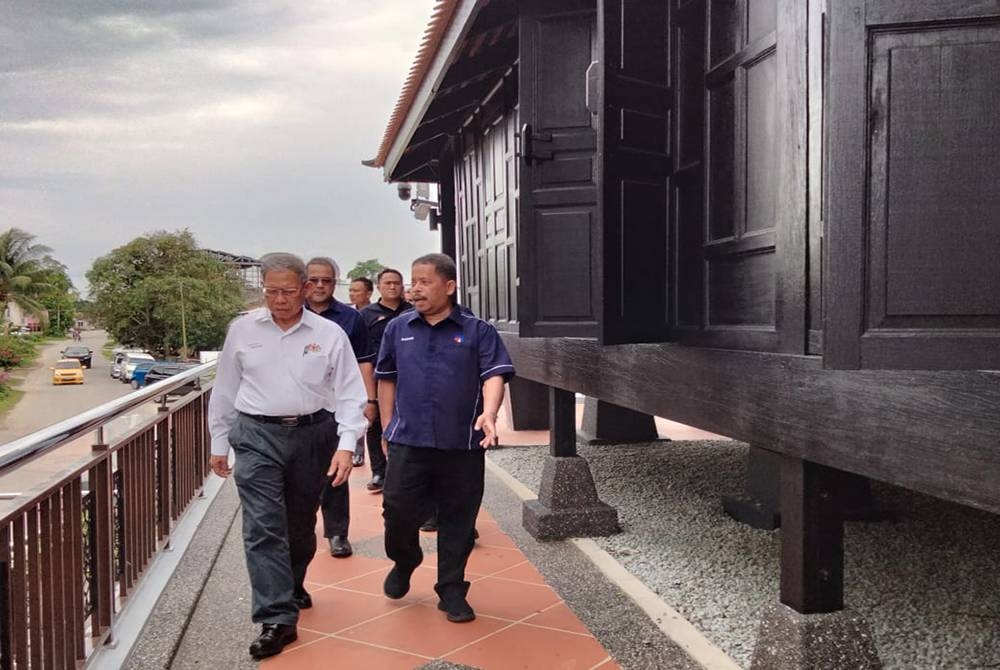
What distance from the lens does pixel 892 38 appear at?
2762 millimetres

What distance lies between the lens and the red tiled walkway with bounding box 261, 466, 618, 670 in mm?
3758

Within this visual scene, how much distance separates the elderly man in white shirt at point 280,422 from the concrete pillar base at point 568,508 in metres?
2.37

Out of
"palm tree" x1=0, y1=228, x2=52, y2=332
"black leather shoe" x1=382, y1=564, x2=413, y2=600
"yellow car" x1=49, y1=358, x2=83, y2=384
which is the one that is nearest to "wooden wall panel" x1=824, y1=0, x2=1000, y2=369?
"black leather shoe" x1=382, y1=564, x2=413, y2=600

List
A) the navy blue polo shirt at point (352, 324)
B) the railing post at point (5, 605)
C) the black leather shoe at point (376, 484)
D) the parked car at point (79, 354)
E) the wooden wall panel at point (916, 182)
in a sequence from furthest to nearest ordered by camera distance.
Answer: the parked car at point (79, 354) < the black leather shoe at point (376, 484) < the navy blue polo shirt at point (352, 324) < the wooden wall panel at point (916, 182) < the railing post at point (5, 605)

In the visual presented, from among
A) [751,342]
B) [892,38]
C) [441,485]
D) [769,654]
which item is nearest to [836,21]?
[892,38]

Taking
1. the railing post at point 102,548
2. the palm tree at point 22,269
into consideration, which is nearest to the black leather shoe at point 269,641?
the railing post at point 102,548

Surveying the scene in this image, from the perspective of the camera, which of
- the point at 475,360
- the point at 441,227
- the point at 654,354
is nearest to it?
the point at 475,360

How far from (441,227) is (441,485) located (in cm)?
937

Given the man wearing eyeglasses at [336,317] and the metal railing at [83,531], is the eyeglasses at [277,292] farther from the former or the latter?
the man wearing eyeglasses at [336,317]

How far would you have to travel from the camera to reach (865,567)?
5.52 meters

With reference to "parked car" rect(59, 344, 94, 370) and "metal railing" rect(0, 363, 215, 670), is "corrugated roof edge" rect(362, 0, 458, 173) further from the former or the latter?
"parked car" rect(59, 344, 94, 370)

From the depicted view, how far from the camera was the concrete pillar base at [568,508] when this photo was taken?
5.98 metres

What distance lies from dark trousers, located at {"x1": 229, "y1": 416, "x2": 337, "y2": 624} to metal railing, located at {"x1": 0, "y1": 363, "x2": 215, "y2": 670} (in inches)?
22.3

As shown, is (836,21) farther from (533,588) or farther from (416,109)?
(416,109)
